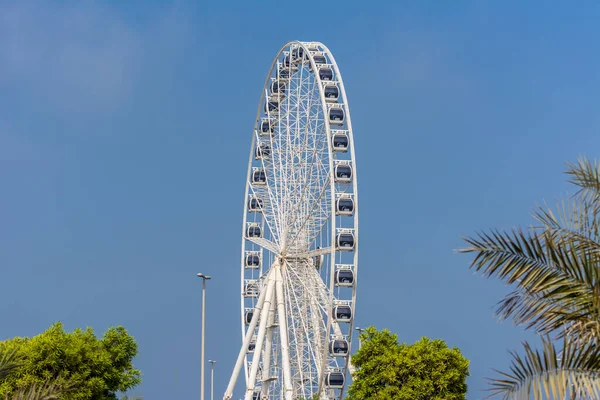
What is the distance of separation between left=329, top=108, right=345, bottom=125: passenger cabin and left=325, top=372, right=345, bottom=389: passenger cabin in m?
12.3

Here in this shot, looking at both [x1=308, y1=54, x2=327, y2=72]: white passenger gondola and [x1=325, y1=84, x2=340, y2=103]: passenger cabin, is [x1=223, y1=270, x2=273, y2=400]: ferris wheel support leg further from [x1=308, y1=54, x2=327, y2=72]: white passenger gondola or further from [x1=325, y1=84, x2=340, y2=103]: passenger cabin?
Answer: [x1=308, y1=54, x2=327, y2=72]: white passenger gondola

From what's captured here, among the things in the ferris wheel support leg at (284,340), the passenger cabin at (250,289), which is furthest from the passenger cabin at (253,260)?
the ferris wheel support leg at (284,340)

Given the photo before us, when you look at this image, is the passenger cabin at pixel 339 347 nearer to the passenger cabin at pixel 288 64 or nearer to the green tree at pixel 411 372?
the green tree at pixel 411 372

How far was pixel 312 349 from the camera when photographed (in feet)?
166

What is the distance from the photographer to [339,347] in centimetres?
4916

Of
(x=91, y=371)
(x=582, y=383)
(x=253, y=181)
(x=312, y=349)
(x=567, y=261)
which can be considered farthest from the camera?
(x=253, y=181)

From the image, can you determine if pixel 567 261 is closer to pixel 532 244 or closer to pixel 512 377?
pixel 532 244

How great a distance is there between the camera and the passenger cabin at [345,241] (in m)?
47.9

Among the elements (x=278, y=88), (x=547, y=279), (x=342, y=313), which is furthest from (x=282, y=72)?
(x=547, y=279)

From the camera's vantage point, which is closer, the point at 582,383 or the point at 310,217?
the point at 582,383

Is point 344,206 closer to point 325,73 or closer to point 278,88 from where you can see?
point 325,73

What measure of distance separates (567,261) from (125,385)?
127 ft

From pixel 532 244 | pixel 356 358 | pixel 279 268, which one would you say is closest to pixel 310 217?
pixel 279 268

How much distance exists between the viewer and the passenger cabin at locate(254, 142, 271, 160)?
198 feet
